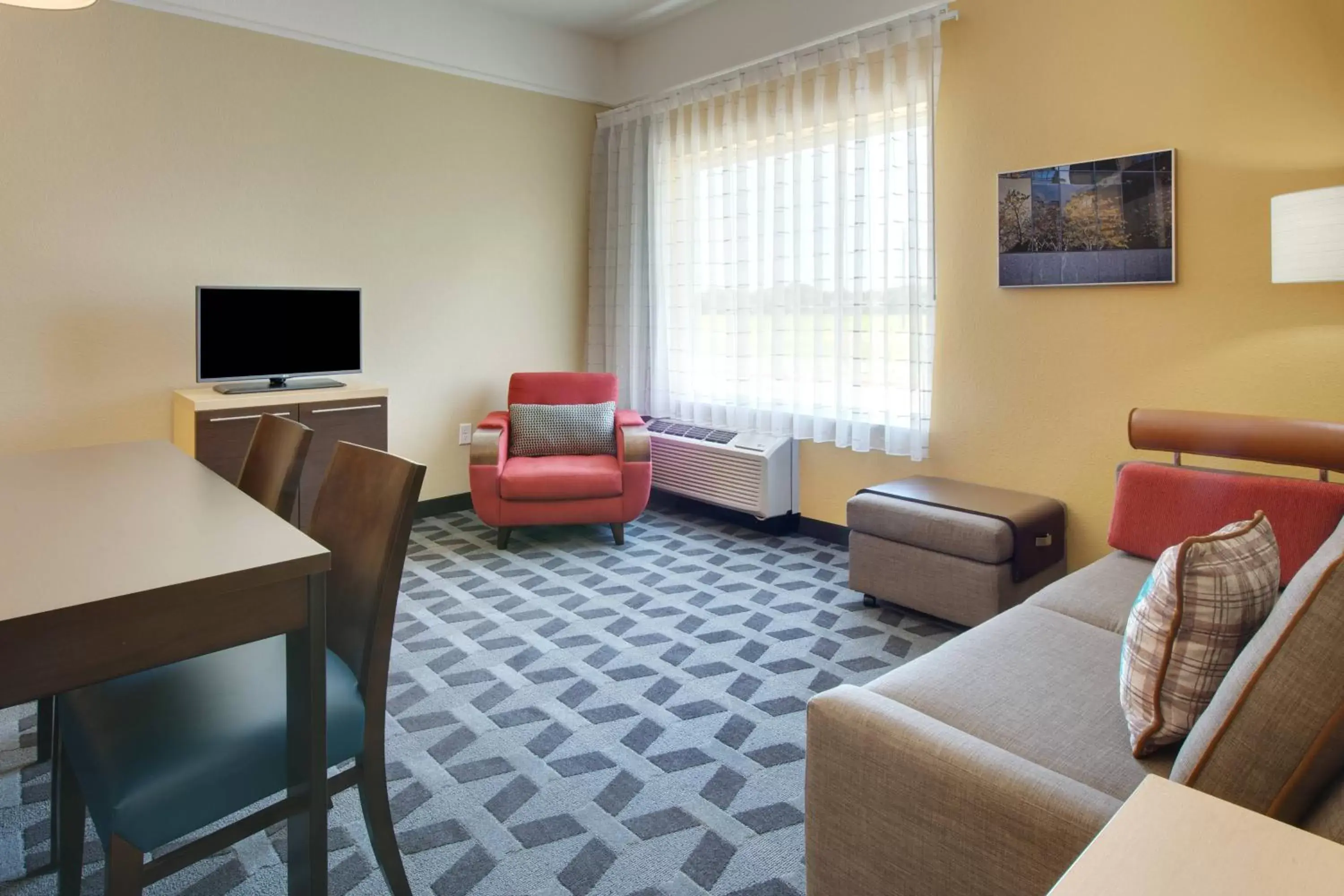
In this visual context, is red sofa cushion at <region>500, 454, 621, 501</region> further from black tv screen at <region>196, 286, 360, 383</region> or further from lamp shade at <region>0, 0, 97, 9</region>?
lamp shade at <region>0, 0, 97, 9</region>

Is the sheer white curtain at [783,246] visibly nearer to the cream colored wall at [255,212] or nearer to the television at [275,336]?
the cream colored wall at [255,212]

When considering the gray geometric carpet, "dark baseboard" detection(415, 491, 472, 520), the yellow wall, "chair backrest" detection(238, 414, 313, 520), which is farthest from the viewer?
"dark baseboard" detection(415, 491, 472, 520)

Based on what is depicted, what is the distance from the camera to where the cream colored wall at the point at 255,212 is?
3455mm

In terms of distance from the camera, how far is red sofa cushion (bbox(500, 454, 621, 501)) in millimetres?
3994

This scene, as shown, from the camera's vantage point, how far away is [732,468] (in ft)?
14.3

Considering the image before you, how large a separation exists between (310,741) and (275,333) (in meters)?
3.08

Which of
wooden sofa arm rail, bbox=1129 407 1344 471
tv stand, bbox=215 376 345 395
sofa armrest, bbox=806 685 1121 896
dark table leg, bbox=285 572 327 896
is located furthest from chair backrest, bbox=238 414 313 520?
wooden sofa arm rail, bbox=1129 407 1344 471

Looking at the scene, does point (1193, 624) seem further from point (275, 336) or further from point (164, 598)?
point (275, 336)

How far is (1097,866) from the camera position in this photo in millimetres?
707

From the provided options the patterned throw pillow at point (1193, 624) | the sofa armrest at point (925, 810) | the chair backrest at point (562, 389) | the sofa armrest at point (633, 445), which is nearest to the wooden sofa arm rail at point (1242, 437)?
the patterned throw pillow at point (1193, 624)

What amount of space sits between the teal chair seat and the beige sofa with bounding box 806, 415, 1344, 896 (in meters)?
0.92

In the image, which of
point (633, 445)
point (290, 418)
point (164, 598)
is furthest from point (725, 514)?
point (164, 598)

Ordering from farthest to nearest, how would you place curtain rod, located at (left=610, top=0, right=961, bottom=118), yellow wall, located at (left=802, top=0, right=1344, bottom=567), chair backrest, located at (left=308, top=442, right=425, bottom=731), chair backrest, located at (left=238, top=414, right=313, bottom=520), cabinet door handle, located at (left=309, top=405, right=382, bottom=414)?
1. cabinet door handle, located at (left=309, top=405, right=382, bottom=414)
2. curtain rod, located at (left=610, top=0, right=961, bottom=118)
3. yellow wall, located at (left=802, top=0, right=1344, bottom=567)
4. chair backrest, located at (left=238, top=414, right=313, bottom=520)
5. chair backrest, located at (left=308, top=442, right=425, bottom=731)

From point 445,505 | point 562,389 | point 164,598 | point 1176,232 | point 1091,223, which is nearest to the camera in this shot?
point 164,598
